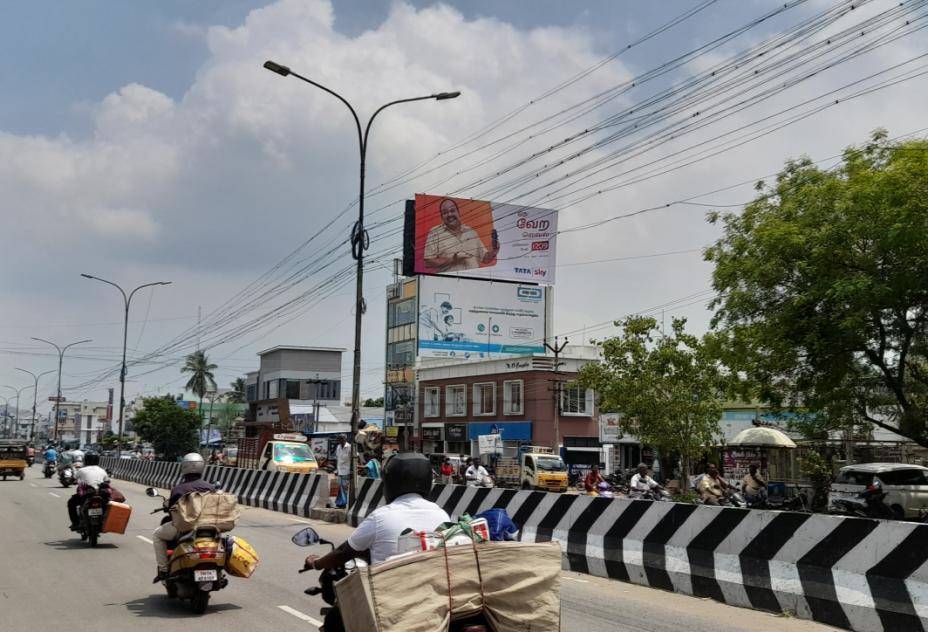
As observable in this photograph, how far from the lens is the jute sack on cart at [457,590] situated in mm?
4152

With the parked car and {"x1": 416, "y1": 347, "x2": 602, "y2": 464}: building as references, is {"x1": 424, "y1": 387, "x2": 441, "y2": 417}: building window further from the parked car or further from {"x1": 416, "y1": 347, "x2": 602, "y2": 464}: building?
the parked car

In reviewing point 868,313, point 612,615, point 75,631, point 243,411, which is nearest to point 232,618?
point 75,631

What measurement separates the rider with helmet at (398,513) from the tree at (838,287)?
54.5 feet

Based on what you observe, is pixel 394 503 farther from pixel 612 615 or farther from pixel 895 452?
pixel 895 452

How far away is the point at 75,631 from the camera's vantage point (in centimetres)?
842

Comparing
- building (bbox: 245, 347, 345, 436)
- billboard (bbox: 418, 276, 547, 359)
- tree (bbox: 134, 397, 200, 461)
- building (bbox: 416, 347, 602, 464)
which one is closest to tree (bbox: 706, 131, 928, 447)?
building (bbox: 416, 347, 602, 464)

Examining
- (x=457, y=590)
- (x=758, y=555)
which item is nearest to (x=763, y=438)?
(x=758, y=555)

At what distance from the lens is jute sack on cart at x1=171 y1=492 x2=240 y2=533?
940 cm

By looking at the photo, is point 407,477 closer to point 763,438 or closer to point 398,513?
point 398,513

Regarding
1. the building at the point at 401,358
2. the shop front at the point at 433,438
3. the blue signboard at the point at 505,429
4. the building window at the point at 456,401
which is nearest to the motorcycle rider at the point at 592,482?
the blue signboard at the point at 505,429

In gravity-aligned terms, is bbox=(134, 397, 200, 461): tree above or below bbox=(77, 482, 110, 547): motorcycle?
above

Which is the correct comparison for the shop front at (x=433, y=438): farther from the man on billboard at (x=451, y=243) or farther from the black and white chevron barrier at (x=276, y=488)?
the black and white chevron barrier at (x=276, y=488)

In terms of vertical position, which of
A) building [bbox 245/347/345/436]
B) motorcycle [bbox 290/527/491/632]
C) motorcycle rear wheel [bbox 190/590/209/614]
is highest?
building [bbox 245/347/345/436]

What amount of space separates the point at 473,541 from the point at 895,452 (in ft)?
106
